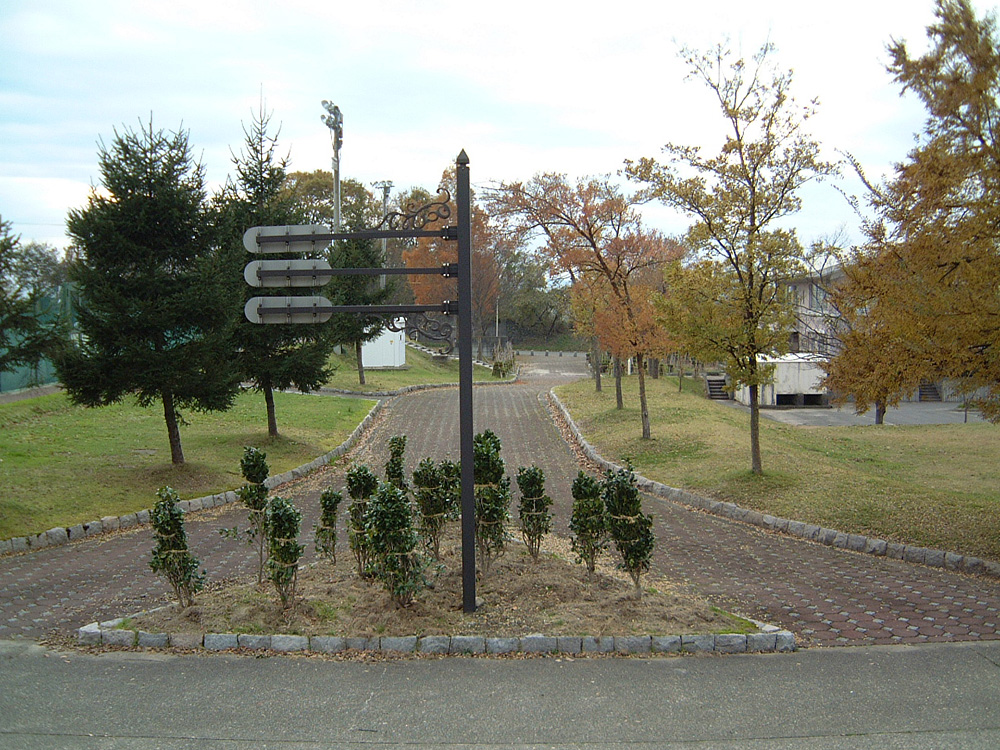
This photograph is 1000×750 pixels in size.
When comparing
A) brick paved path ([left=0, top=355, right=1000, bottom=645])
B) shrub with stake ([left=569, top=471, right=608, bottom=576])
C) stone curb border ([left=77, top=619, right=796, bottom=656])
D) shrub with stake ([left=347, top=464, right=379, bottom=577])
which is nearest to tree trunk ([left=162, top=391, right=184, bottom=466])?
brick paved path ([left=0, top=355, right=1000, bottom=645])

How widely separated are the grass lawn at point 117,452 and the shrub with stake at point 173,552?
432cm

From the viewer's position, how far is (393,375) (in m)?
34.7

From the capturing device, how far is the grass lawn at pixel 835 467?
34.6 feet

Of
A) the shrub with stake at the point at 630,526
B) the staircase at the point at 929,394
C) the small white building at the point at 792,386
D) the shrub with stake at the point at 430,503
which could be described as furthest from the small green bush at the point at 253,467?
the staircase at the point at 929,394

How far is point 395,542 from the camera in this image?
6.57 m

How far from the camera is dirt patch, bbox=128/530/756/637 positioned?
6.35m

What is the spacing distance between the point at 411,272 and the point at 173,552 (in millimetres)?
3193

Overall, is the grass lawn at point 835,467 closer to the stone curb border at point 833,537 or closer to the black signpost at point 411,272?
the stone curb border at point 833,537

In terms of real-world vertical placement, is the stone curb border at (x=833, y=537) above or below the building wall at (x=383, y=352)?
below

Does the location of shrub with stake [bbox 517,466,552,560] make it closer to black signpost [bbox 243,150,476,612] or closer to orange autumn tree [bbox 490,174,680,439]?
→ black signpost [bbox 243,150,476,612]

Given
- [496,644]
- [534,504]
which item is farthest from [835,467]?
[496,644]

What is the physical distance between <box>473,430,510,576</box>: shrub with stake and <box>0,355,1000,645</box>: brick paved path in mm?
2087

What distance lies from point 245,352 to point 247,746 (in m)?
13.3

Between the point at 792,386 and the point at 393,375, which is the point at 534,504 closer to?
the point at 393,375
